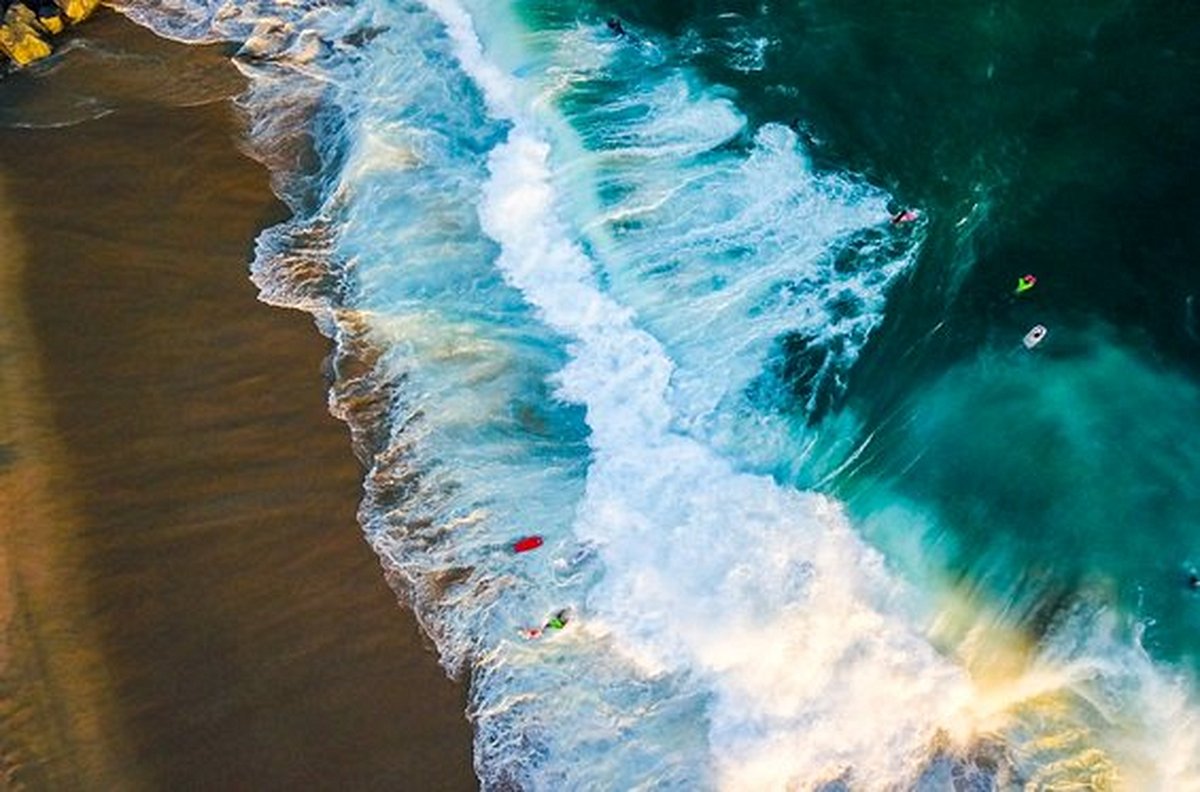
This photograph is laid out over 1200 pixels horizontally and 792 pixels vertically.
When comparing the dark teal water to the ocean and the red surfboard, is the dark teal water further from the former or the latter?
the red surfboard

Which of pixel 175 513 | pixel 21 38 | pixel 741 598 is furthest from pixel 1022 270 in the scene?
pixel 21 38

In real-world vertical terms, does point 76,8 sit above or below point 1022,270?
above

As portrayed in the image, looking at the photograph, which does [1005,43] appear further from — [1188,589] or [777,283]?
[1188,589]

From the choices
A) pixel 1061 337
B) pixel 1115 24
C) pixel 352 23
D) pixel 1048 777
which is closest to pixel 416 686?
pixel 1048 777

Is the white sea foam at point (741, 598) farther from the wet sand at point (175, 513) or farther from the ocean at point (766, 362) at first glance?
the wet sand at point (175, 513)

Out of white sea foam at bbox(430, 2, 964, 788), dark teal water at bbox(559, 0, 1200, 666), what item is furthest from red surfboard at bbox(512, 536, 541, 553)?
dark teal water at bbox(559, 0, 1200, 666)

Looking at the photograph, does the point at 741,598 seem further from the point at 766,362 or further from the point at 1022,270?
the point at 1022,270

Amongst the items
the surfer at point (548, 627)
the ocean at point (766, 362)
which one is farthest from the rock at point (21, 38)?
the surfer at point (548, 627)
